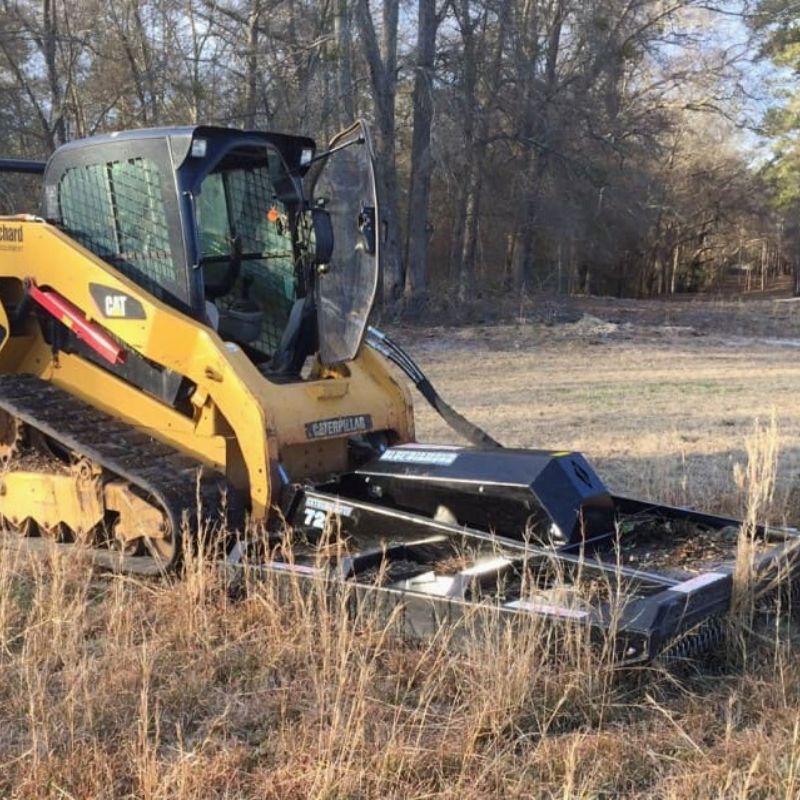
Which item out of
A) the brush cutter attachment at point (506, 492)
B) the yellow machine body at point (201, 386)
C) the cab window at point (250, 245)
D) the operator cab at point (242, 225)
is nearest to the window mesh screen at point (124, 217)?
the operator cab at point (242, 225)

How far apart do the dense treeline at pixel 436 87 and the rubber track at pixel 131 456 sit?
14.8 meters

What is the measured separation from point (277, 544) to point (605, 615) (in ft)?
5.51

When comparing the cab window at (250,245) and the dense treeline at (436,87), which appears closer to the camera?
the cab window at (250,245)

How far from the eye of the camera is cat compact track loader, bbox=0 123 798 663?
428cm

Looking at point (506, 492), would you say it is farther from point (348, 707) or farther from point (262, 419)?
point (348, 707)

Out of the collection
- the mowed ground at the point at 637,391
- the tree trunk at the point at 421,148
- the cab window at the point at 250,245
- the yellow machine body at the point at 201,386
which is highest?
the tree trunk at the point at 421,148

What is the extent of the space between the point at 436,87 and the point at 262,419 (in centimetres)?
1868

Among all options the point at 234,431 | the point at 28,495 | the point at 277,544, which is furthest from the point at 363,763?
the point at 28,495

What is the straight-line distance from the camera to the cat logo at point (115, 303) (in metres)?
5.07

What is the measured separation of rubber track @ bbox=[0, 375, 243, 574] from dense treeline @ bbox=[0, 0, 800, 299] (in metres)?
14.8

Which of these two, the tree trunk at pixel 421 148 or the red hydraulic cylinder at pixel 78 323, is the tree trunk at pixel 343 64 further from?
the red hydraulic cylinder at pixel 78 323

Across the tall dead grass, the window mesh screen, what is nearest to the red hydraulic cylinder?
the window mesh screen

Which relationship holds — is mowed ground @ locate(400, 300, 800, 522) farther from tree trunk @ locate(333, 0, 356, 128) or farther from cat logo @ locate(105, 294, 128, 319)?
tree trunk @ locate(333, 0, 356, 128)

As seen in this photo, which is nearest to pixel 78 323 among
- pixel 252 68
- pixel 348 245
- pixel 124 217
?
pixel 124 217
